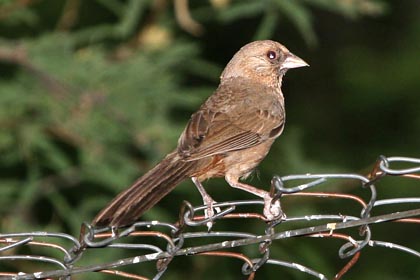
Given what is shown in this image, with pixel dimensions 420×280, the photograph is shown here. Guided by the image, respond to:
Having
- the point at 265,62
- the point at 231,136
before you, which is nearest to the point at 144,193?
the point at 231,136

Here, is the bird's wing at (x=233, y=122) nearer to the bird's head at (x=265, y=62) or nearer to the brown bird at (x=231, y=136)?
the brown bird at (x=231, y=136)

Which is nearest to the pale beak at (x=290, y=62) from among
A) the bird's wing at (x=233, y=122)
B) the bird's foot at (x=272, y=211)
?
the bird's wing at (x=233, y=122)

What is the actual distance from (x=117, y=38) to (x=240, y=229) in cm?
172

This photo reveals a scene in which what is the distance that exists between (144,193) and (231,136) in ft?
4.18

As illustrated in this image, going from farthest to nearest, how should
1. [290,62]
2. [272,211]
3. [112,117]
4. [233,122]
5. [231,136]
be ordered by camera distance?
[112,117], [290,62], [233,122], [231,136], [272,211]

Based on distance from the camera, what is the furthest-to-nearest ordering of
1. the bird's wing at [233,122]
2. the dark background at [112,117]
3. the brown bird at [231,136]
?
1. the dark background at [112,117]
2. the bird's wing at [233,122]
3. the brown bird at [231,136]

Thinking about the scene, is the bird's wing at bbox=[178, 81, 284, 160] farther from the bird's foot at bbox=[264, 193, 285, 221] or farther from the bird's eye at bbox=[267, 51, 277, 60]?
the bird's foot at bbox=[264, 193, 285, 221]

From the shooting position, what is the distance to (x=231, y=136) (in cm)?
557

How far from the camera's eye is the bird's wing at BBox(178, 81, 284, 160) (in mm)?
5379

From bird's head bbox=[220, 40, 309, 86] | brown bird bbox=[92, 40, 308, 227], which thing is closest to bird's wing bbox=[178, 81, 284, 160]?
brown bird bbox=[92, 40, 308, 227]

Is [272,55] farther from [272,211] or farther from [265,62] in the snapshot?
[272,211]

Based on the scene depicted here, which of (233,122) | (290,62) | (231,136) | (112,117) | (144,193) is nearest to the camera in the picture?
(144,193)

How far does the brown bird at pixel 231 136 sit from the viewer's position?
436 cm

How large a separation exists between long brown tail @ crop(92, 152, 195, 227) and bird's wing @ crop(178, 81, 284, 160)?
189mm
